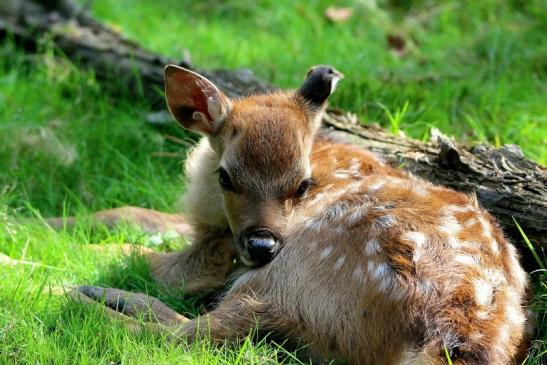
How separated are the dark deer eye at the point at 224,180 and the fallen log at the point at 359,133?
1212 mm

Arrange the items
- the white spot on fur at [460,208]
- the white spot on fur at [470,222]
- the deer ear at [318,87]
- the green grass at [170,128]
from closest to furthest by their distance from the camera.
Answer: the green grass at [170,128] → the white spot on fur at [470,222] → the white spot on fur at [460,208] → the deer ear at [318,87]

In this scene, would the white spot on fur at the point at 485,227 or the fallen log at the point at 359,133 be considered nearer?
the white spot on fur at the point at 485,227

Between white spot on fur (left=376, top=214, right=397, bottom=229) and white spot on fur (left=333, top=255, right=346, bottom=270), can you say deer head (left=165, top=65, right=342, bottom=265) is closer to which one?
white spot on fur (left=333, top=255, right=346, bottom=270)

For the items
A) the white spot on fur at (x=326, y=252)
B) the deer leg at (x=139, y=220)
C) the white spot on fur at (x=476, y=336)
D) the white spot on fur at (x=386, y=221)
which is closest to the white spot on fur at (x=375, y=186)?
the white spot on fur at (x=386, y=221)

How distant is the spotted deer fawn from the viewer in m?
4.21

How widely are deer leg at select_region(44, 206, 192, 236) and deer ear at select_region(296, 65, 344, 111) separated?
1136mm

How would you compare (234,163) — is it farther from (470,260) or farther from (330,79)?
(470,260)

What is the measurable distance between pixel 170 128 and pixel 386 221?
307 cm

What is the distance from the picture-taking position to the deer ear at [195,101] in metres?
5.48

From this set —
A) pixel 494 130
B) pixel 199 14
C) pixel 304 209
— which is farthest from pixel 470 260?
pixel 199 14

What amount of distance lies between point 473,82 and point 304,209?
→ 3.38 metres

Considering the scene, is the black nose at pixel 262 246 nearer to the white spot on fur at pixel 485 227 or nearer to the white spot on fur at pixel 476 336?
the white spot on fur at pixel 485 227

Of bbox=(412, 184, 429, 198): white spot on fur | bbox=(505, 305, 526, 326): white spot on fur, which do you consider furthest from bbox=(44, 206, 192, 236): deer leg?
bbox=(505, 305, 526, 326): white spot on fur

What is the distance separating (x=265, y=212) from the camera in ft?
16.5
